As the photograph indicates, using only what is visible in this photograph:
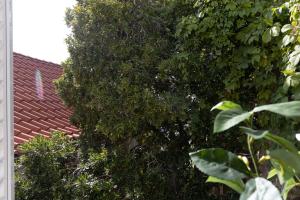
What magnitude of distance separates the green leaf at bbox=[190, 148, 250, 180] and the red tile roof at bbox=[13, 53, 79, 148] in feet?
12.2

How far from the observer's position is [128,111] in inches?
144

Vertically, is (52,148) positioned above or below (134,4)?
Answer: below

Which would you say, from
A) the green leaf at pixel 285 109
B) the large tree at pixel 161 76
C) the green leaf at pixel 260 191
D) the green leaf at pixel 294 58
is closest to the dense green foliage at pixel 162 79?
the large tree at pixel 161 76

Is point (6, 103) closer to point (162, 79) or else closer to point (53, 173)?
point (162, 79)

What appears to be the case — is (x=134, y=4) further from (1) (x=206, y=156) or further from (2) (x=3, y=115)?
(1) (x=206, y=156)

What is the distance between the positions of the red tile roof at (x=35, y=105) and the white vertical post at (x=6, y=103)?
103 inches

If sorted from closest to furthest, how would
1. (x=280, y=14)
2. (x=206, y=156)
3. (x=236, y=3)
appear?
(x=206, y=156)
(x=280, y=14)
(x=236, y=3)

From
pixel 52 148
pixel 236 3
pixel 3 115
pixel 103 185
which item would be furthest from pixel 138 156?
pixel 3 115

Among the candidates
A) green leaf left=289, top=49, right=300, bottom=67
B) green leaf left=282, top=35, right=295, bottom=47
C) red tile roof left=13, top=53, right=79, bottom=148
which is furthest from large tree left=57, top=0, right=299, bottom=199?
red tile roof left=13, top=53, right=79, bottom=148

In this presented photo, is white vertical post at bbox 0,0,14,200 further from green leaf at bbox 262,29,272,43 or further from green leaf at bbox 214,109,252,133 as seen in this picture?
green leaf at bbox 262,29,272,43

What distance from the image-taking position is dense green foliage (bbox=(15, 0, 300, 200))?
11.0 feet

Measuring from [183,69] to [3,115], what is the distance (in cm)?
196

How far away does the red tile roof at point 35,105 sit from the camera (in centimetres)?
517

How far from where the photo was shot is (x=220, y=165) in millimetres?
1068
